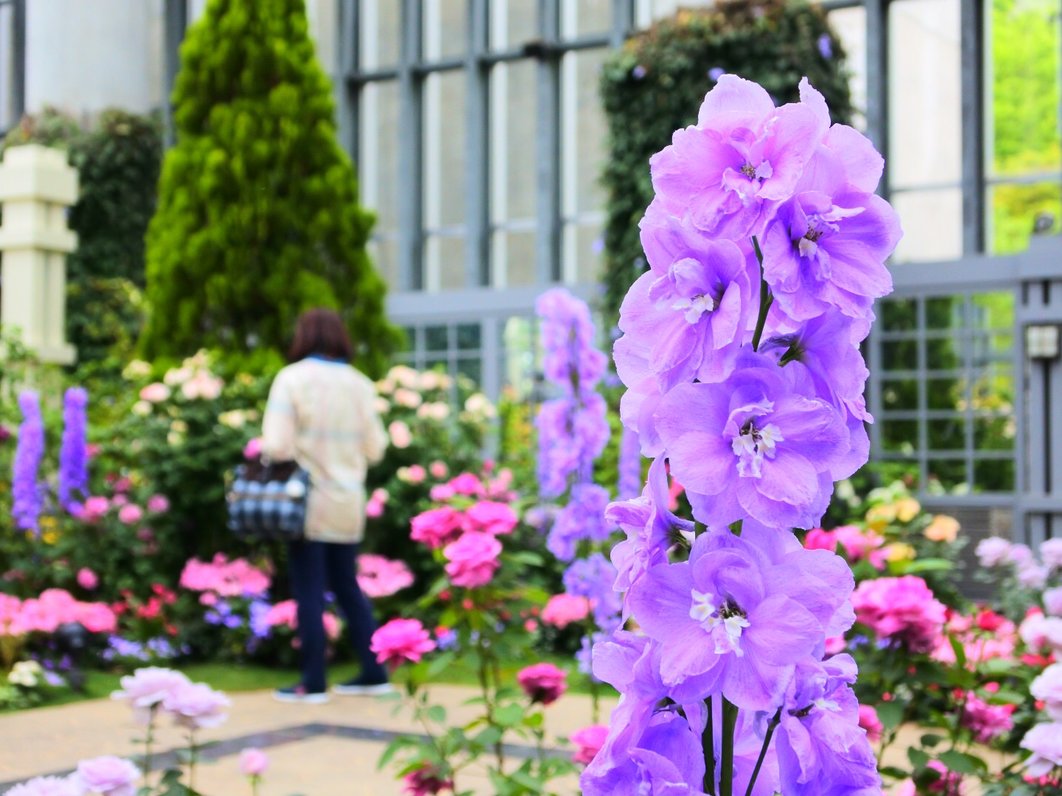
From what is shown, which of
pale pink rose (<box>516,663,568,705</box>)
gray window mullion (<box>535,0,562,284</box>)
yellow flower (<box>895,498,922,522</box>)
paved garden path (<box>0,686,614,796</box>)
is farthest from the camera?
gray window mullion (<box>535,0,562,284</box>)

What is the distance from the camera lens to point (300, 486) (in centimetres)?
504

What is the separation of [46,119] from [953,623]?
12161 millimetres

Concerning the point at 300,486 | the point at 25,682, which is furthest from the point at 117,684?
the point at 300,486

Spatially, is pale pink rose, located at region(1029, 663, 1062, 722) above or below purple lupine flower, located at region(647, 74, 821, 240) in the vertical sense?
below

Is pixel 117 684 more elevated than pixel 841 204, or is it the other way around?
pixel 841 204

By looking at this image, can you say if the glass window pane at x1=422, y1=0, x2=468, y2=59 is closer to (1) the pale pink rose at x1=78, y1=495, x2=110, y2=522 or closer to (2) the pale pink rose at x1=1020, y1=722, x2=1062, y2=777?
(1) the pale pink rose at x1=78, y1=495, x2=110, y2=522

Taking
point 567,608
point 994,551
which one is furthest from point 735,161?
point 994,551

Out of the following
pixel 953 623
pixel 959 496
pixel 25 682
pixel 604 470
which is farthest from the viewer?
pixel 959 496

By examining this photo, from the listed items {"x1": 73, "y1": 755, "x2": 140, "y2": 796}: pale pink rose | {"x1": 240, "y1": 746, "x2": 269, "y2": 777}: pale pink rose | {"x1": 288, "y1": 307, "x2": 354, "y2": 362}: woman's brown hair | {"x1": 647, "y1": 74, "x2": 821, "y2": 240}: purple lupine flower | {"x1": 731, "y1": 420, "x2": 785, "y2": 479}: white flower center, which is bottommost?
{"x1": 240, "y1": 746, "x2": 269, "y2": 777}: pale pink rose

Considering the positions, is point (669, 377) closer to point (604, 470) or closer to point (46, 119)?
point (604, 470)

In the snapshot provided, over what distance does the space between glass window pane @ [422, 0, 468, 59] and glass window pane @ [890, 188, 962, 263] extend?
4.50 meters

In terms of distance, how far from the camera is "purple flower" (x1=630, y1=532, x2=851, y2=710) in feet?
2.87

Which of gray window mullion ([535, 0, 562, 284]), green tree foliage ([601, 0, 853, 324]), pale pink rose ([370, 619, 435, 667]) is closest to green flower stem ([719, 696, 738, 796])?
pale pink rose ([370, 619, 435, 667])

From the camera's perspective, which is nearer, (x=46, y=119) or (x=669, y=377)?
(x=669, y=377)
